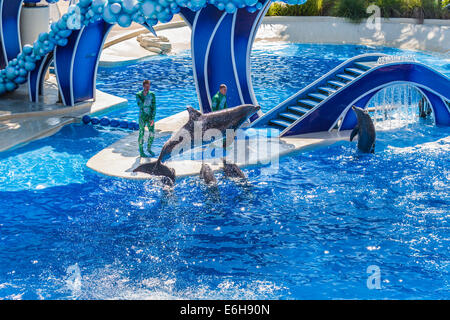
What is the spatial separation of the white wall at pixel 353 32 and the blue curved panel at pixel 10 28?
40.4 ft

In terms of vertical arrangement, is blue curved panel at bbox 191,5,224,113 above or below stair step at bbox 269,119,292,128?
above

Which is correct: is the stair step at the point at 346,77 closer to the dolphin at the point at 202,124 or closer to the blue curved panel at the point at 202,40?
the blue curved panel at the point at 202,40

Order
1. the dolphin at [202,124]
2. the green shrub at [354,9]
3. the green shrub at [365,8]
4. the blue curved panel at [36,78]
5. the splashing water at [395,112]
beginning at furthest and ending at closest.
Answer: the green shrub at [354,9] → the green shrub at [365,8] → the blue curved panel at [36,78] → the splashing water at [395,112] → the dolphin at [202,124]

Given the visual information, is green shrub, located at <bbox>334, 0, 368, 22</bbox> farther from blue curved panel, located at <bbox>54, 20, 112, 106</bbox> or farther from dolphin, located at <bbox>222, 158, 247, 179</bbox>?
dolphin, located at <bbox>222, 158, 247, 179</bbox>

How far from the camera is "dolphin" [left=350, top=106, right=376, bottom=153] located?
1229cm

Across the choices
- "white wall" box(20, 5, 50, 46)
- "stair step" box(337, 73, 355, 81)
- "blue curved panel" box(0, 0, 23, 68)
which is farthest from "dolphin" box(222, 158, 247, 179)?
"white wall" box(20, 5, 50, 46)

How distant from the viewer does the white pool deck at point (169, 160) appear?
36.5ft

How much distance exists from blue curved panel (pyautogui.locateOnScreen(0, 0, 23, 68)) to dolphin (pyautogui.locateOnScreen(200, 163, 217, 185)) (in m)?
8.26

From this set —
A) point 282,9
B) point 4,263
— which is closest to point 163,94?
point 4,263

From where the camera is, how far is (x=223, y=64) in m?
13.8

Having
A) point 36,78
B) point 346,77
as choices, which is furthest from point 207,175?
point 36,78

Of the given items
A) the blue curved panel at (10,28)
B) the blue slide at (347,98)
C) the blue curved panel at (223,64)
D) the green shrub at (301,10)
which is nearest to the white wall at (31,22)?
the blue curved panel at (10,28)

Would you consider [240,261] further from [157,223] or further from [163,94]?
[163,94]

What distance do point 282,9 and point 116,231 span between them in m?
21.8
